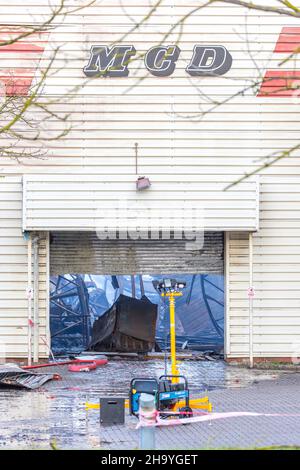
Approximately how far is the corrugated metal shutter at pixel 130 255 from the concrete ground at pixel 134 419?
2191mm

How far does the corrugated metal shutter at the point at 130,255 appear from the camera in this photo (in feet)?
71.5

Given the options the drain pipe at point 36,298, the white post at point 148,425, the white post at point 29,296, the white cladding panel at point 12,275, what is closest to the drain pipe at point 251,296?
the white cladding panel at point 12,275

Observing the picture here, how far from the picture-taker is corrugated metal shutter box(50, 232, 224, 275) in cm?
2178

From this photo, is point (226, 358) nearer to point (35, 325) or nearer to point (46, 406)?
point (35, 325)

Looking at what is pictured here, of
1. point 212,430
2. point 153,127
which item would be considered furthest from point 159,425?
point 153,127

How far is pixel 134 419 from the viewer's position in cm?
1414

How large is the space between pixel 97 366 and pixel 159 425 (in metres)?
8.18

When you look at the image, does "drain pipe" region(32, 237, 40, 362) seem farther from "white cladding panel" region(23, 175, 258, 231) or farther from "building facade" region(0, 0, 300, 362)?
"white cladding panel" region(23, 175, 258, 231)

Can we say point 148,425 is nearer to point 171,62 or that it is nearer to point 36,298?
point 36,298

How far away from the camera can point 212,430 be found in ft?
42.8

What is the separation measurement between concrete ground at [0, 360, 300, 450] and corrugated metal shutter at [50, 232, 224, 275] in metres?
2.19

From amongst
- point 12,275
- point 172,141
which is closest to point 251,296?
point 172,141

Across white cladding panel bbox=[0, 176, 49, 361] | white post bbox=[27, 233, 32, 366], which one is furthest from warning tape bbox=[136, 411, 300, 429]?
white cladding panel bbox=[0, 176, 49, 361]

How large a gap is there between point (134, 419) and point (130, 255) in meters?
8.17
